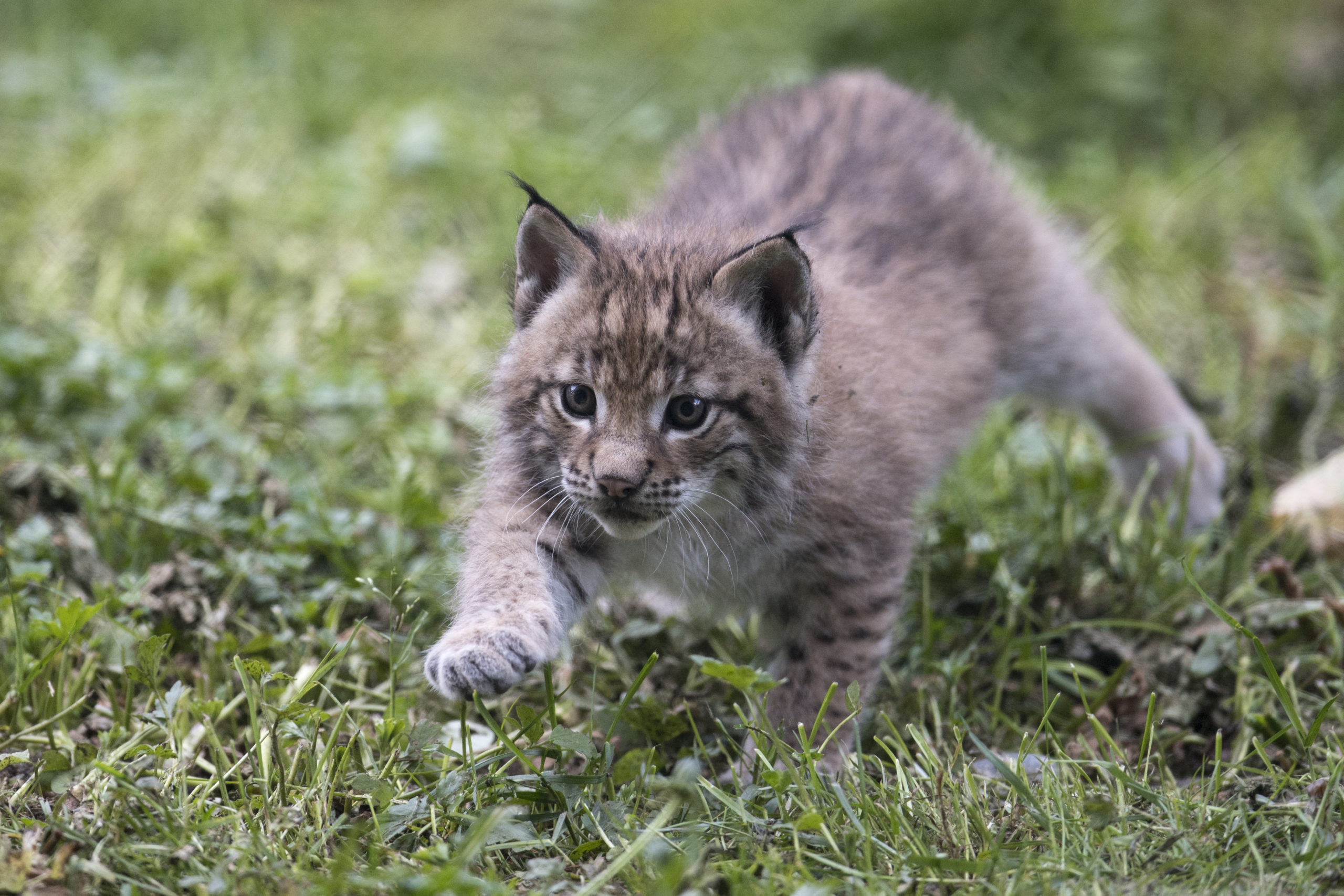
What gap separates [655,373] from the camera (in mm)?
3381

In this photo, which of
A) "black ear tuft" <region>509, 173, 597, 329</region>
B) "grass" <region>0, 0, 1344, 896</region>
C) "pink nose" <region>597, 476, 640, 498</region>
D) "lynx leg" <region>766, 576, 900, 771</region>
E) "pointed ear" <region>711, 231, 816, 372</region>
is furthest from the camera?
"lynx leg" <region>766, 576, 900, 771</region>

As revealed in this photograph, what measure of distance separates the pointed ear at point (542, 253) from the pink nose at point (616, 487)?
68 cm

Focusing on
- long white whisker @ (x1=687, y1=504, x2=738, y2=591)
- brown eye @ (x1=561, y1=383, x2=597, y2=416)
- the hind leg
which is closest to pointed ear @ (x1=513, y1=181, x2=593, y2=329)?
brown eye @ (x1=561, y1=383, x2=597, y2=416)

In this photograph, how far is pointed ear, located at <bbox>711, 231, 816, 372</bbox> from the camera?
3.39 meters

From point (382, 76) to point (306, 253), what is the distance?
2.48 meters

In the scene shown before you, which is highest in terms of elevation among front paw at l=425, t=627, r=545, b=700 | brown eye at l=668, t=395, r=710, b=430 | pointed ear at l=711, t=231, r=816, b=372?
pointed ear at l=711, t=231, r=816, b=372

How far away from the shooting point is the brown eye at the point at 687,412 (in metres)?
3.42

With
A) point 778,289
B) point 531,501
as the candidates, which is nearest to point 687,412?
point 778,289

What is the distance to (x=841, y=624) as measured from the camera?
378cm

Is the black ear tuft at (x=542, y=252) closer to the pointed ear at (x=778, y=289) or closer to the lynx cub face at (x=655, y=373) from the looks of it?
the lynx cub face at (x=655, y=373)

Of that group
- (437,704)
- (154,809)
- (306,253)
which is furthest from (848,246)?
(306,253)

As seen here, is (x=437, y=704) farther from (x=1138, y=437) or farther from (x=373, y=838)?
(x=1138, y=437)

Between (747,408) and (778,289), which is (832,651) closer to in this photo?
(747,408)

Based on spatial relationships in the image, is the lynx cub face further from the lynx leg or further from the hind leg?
the hind leg
